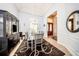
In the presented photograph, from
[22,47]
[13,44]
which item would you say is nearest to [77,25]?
[22,47]

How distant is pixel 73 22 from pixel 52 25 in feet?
1.72

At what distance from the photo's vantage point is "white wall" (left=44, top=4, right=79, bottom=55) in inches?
90.2

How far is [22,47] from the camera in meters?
2.30

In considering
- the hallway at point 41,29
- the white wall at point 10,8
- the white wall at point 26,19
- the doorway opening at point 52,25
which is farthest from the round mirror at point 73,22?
the white wall at point 10,8

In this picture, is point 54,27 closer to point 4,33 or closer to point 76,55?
point 76,55

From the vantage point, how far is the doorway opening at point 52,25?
2383 millimetres

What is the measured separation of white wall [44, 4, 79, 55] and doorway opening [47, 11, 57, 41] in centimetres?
8

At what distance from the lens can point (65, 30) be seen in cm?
248

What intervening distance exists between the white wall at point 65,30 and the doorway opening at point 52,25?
77mm

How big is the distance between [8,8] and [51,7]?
1039 millimetres

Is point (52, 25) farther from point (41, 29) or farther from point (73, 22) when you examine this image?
point (73, 22)

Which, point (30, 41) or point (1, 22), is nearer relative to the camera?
point (1, 22)

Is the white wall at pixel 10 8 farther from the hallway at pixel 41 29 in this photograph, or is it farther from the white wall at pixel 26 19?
the white wall at pixel 26 19

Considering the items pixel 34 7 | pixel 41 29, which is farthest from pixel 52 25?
pixel 34 7
